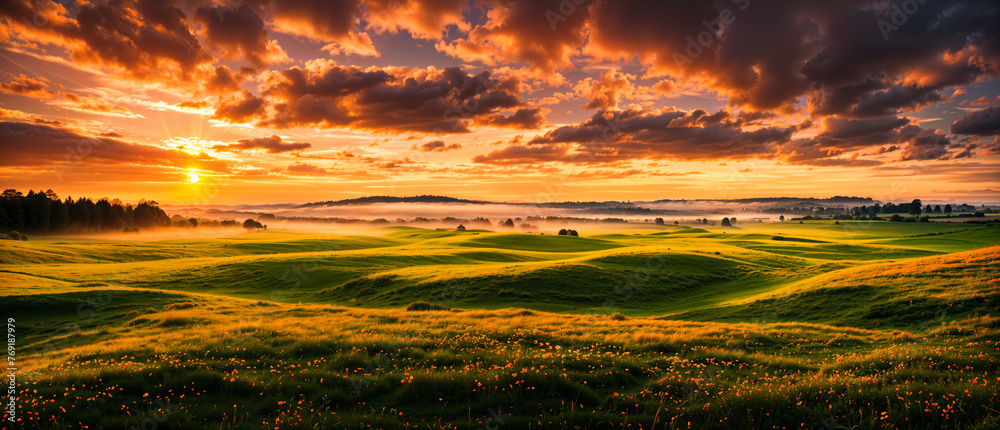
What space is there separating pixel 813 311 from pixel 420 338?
86.3ft

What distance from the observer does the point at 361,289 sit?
45.5 meters

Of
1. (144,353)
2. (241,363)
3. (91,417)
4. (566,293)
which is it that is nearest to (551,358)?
(241,363)

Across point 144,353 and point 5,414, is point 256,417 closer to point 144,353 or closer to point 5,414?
point 5,414

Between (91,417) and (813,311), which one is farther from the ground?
(91,417)

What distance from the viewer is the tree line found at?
110312mm

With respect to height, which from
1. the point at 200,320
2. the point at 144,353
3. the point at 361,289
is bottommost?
the point at 361,289

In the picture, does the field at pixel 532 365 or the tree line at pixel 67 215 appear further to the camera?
the tree line at pixel 67 215

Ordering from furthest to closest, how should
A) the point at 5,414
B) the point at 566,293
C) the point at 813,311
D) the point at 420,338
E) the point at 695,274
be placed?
the point at 695,274, the point at 566,293, the point at 813,311, the point at 420,338, the point at 5,414

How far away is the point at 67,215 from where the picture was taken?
123 metres

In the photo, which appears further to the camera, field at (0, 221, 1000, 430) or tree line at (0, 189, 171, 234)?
tree line at (0, 189, 171, 234)

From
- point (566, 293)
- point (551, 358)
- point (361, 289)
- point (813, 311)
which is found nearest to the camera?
point (551, 358)

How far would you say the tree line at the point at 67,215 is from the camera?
110312 mm

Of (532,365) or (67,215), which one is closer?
(532,365)

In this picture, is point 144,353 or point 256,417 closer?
point 256,417
